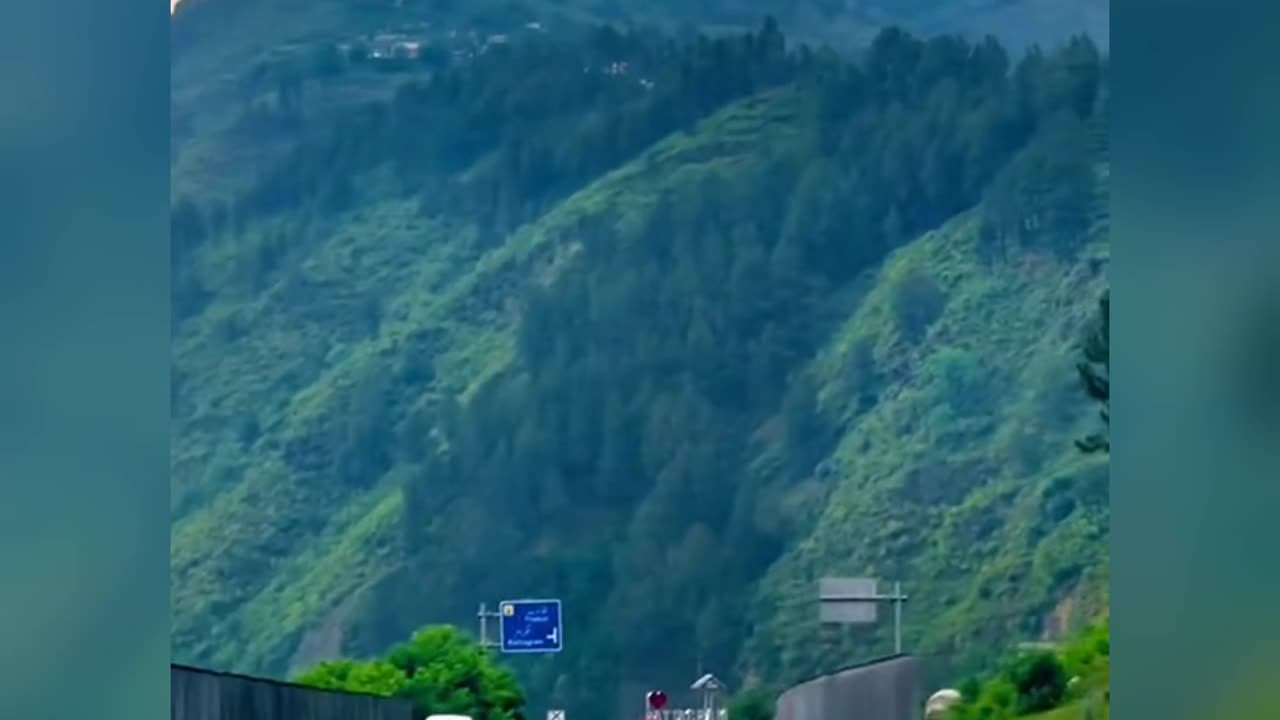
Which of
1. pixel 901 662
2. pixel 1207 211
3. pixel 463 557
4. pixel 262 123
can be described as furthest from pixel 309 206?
pixel 1207 211

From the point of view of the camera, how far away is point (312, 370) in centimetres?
670

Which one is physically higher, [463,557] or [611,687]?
[463,557]

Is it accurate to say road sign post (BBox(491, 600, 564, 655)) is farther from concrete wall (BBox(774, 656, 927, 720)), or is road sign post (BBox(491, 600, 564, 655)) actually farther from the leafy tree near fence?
concrete wall (BBox(774, 656, 927, 720))

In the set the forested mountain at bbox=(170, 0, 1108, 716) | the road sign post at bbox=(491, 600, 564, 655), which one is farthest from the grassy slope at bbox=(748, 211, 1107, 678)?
the road sign post at bbox=(491, 600, 564, 655)

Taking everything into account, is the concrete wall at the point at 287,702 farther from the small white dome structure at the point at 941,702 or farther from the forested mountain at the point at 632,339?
the small white dome structure at the point at 941,702

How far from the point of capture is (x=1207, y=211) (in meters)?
1.69

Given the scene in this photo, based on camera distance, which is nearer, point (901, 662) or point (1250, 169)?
point (1250, 169)

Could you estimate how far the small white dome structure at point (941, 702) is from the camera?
21.0 feet

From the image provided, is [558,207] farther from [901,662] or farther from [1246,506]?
[1246,506]

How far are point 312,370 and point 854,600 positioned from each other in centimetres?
218

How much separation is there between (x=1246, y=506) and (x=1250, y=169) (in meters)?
0.32

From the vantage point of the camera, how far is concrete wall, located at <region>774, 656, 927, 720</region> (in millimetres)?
6473

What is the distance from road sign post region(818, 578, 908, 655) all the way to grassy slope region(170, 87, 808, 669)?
4.83 feet

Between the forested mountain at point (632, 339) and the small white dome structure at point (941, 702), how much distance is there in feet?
0.62
